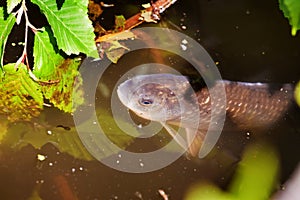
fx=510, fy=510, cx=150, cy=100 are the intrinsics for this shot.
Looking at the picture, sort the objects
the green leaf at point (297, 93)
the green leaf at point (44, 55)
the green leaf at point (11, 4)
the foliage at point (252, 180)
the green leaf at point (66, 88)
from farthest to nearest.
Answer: the green leaf at point (297, 93), the foliage at point (252, 180), the green leaf at point (66, 88), the green leaf at point (44, 55), the green leaf at point (11, 4)

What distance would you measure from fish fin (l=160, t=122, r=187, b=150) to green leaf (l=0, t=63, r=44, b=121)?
1.41ft

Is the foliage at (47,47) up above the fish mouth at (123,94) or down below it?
above

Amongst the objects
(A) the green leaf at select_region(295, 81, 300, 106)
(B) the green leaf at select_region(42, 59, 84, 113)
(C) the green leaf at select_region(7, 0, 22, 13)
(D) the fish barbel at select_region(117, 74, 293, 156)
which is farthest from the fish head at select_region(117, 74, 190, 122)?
(C) the green leaf at select_region(7, 0, 22, 13)

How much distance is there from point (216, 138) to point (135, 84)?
34 centimetres

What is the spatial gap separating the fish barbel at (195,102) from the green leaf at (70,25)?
51cm

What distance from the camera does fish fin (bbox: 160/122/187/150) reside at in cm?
173

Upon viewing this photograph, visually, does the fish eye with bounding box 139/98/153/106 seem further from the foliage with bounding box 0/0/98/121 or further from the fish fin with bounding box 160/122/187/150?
the foliage with bounding box 0/0/98/121

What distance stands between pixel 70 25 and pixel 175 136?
641 millimetres

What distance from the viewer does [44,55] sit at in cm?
134

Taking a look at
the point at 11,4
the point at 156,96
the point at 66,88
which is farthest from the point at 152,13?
the point at 11,4

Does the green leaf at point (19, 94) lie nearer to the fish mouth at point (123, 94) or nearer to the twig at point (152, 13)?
the fish mouth at point (123, 94)

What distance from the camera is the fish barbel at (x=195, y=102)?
173 centimetres

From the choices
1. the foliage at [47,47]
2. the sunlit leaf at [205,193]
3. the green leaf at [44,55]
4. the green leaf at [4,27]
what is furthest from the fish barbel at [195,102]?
the green leaf at [4,27]

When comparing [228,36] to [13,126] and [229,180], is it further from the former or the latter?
[13,126]
